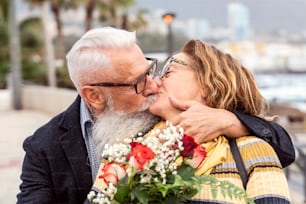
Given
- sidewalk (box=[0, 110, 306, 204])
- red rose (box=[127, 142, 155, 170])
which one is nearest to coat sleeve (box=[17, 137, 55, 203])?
red rose (box=[127, 142, 155, 170])

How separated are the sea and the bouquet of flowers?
36.0 metres

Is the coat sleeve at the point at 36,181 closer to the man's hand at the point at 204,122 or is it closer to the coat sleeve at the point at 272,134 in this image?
the man's hand at the point at 204,122

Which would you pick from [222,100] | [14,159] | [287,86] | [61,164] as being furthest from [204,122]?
[287,86]

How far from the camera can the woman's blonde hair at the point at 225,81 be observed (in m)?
1.92

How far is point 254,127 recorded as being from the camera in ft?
6.28

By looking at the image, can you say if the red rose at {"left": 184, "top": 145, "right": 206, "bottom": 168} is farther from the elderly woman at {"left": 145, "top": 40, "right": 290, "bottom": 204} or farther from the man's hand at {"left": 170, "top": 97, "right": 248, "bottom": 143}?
the man's hand at {"left": 170, "top": 97, "right": 248, "bottom": 143}

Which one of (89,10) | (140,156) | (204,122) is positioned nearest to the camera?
(140,156)

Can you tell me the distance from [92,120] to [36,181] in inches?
10.9

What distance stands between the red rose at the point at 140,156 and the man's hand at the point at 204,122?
33cm

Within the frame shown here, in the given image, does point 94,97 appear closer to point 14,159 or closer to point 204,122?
point 204,122

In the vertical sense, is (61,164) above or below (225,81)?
below

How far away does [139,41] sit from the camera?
2311 mm

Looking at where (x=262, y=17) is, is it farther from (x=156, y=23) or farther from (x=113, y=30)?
(x=113, y=30)

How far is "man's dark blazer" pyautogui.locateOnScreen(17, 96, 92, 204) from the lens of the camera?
201cm
